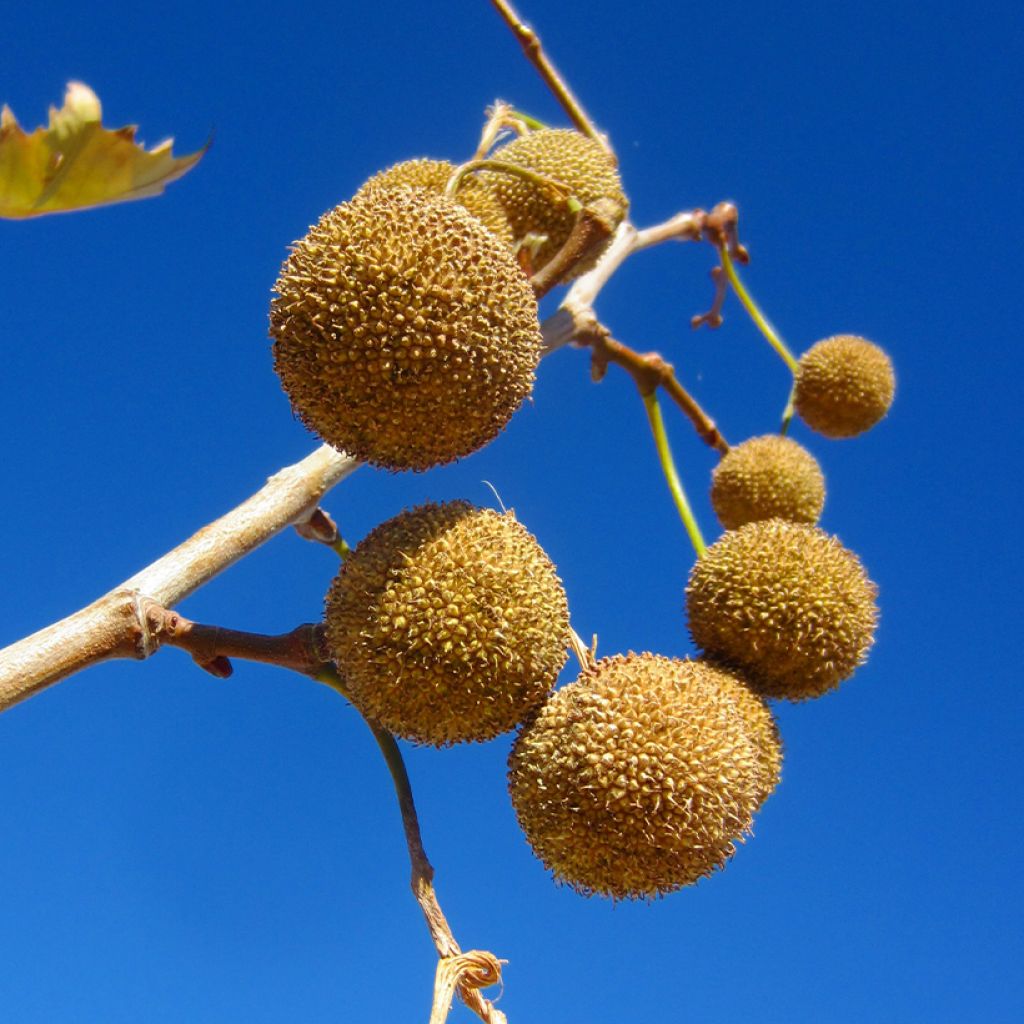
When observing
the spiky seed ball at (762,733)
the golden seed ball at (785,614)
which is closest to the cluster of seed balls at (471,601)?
the spiky seed ball at (762,733)

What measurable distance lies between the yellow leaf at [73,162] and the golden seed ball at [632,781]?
1110mm

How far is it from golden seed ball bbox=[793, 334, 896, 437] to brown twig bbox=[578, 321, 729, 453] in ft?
1.60

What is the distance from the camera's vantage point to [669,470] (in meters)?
3.06

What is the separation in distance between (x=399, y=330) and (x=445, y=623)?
486mm

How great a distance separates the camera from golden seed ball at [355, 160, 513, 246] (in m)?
2.43

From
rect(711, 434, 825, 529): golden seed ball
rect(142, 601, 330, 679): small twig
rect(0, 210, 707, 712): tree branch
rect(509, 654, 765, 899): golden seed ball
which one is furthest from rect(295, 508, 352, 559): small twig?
rect(711, 434, 825, 529): golden seed ball

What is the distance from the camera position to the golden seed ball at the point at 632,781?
5.58ft

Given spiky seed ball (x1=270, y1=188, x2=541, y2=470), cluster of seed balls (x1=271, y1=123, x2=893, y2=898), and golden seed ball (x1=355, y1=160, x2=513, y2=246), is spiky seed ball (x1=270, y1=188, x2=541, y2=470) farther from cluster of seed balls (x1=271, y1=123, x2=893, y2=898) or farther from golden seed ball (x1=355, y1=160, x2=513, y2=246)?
golden seed ball (x1=355, y1=160, x2=513, y2=246)

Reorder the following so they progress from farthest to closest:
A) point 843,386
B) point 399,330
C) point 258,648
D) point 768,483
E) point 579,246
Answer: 1. point 843,386
2. point 768,483
3. point 579,246
4. point 258,648
5. point 399,330

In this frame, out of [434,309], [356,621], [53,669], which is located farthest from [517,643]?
[53,669]

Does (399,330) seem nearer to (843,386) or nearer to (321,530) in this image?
(321,530)

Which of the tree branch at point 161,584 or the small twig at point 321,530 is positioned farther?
the small twig at point 321,530

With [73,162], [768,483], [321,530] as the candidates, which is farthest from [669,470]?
[73,162]

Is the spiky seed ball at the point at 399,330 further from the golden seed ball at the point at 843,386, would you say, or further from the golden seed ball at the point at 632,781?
the golden seed ball at the point at 843,386
